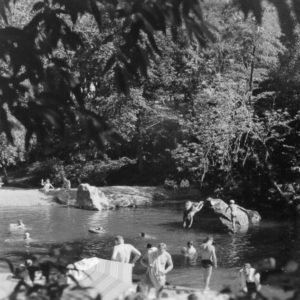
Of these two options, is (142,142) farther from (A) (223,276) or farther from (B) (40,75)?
(B) (40,75)

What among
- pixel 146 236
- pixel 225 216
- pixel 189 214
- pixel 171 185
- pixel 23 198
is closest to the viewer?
pixel 146 236

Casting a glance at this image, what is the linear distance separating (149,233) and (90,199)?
31.4 feet

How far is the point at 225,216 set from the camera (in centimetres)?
2581

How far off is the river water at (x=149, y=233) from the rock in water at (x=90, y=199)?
3.48 feet

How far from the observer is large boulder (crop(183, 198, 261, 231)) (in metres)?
25.6

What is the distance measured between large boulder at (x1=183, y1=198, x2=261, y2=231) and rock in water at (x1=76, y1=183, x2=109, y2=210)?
7.31m

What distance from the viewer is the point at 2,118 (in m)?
3.29

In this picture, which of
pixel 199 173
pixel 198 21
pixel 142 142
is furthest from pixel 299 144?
pixel 198 21

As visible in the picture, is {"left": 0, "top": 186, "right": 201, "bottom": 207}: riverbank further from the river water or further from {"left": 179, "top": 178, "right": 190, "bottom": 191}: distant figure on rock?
the river water

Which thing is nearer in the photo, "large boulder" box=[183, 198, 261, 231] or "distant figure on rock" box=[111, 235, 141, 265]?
"distant figure on rock" box=[111, 235, 141, 265]

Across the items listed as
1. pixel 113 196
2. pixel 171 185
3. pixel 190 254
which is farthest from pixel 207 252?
pixel 171 185

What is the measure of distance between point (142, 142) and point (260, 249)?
2360 cm

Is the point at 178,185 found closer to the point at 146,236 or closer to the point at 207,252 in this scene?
the point at 146,236

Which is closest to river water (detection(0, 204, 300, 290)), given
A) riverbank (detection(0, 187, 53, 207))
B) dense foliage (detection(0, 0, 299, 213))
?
riverbank (detection(0, 187, 53, 207))
